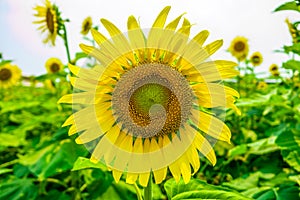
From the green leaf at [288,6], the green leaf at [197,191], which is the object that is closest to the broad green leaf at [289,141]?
the green leaf at [288,6]

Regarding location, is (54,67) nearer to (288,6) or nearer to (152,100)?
(288,6)

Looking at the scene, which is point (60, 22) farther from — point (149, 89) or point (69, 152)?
point (149, 89)

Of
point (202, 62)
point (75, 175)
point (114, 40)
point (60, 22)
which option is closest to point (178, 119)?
point (202, 62)

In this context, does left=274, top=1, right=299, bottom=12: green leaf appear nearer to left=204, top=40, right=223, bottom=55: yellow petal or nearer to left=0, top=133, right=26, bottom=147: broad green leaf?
left=204, top=40, right=223, bottom=55: yellow petal

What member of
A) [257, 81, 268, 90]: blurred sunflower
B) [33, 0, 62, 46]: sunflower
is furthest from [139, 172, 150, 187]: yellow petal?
[257, 81, 268, 90]: blurred sunflower

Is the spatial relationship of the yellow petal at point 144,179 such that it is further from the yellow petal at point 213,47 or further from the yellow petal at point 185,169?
the yellow petal at point 213,47

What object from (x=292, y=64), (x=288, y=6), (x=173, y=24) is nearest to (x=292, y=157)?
(x=292, y=64)

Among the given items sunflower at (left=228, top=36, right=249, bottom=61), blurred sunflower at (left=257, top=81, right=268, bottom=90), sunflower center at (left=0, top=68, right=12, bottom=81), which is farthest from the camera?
blurred sunflower at (left=257, top=81, right=268, bottom=90)
